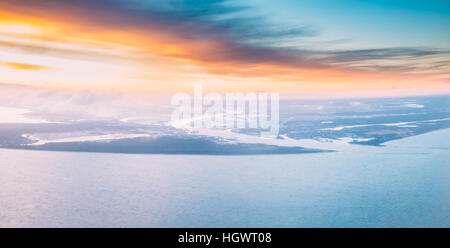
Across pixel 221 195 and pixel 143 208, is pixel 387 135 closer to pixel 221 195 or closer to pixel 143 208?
pixel 221 195

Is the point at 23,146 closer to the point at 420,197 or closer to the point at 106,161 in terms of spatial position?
the point at 106,161

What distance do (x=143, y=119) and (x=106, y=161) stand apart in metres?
1.76

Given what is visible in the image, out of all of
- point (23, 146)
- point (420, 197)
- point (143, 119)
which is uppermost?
point (143, 119)

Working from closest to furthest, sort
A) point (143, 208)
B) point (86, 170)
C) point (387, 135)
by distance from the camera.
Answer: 1. point (143, 208)
2. point (86, 170)
3. point (387, 135)

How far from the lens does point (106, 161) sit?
834 cm

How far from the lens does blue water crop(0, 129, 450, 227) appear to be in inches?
210

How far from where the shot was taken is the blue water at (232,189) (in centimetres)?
532

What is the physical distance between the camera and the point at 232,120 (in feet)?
35.8

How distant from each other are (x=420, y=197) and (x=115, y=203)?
5454 mm

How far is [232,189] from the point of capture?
6621 millimetres
